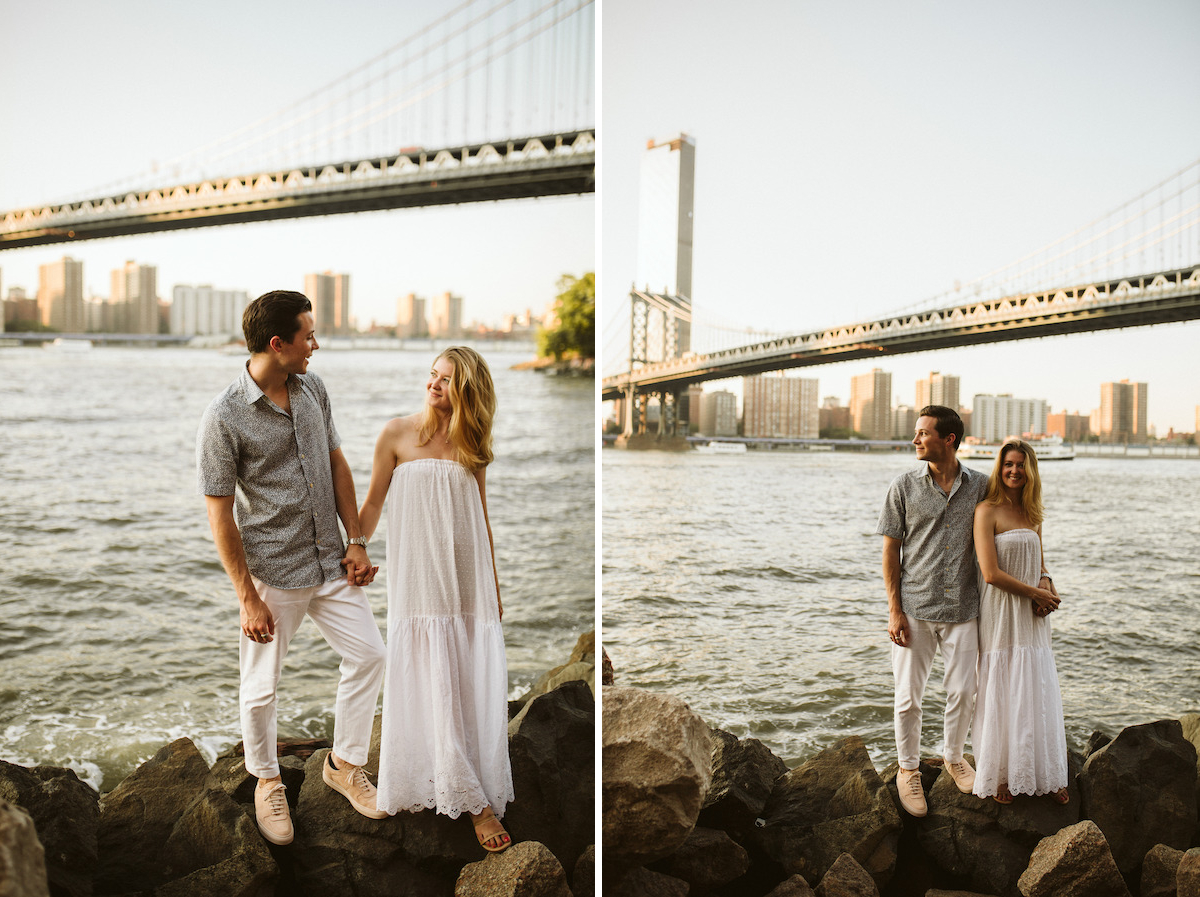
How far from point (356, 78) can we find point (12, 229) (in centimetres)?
183

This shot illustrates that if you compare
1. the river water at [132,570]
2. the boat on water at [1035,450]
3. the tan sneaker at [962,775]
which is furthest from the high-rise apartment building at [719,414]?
the tan sneaker at [962,775]

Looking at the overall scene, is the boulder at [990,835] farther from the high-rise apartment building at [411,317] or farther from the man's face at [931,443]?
the high-rise apartment building at [411,317]

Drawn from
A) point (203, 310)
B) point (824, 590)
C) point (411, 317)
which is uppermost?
point (411, 317)

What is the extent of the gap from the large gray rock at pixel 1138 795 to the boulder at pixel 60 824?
9.60ft

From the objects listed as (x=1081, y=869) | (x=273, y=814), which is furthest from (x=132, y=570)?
(x=1081, y=869)

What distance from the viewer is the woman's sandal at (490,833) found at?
2203 mm

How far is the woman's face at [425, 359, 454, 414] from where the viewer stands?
2094 mm

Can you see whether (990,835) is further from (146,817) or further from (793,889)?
(146,817)

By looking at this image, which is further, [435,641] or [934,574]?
[934,574]

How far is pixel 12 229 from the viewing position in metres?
3.46

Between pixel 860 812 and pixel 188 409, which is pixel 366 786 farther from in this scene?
pixel 188 409

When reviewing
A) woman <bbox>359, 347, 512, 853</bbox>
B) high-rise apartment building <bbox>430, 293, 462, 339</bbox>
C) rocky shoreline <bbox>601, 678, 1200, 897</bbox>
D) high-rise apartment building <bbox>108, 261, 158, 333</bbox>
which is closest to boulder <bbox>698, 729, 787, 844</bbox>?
rocky shoreline <bbox>601, 678, 1200, 897</bbox>

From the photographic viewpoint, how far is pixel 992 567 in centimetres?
247

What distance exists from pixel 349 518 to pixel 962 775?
2.06 meters
